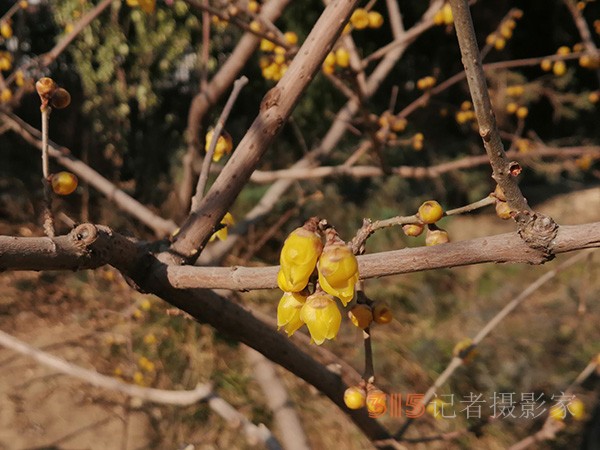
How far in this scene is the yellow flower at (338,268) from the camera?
2.15 ft

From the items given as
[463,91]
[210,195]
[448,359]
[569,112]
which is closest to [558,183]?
[569,112]

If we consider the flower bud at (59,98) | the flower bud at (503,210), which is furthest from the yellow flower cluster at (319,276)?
the flower bud at (59,98)

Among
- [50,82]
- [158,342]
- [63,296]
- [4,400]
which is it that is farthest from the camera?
[63,296]

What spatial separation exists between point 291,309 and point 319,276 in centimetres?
10

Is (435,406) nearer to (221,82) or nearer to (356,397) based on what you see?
(356,397)

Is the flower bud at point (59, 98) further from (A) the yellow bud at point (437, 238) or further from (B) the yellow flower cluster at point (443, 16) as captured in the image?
(B) the yellow flower cluster at point (443, 16)

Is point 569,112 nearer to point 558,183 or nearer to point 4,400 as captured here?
point 558,183

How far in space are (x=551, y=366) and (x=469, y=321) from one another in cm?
75

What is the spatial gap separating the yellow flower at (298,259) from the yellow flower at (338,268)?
20 millimetres

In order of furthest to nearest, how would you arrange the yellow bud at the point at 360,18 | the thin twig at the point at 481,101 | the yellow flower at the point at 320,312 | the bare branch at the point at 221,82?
the yellow bud at the point at 360,18 < the bare branch at the point at 221,82 < the yellow flower at the point at 320,312 < the thin twig at the point at 481,101

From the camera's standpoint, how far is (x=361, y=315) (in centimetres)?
89

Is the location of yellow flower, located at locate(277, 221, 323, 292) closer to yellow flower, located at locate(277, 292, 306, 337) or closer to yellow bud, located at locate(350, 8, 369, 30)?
yellow flower, located at locate(277, 292, 306, 337)

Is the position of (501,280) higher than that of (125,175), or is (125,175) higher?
(125,175)

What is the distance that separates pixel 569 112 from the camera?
7434 millimetres
